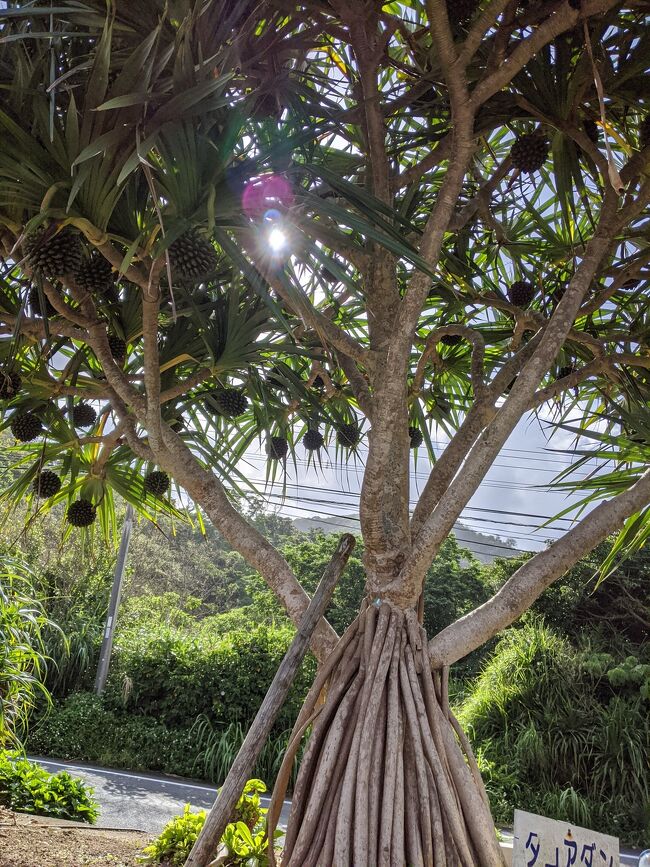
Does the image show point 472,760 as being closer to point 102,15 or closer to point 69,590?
point 102,15

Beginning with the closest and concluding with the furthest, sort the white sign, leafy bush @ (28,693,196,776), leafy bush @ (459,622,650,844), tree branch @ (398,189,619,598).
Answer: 1. the white sign
2. tree branch @ (398,189,619,598)
3. leafy bush @ (459,622,650,844)
4. leafy bush @ (28,693,196,776)

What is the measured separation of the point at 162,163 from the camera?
1.34m

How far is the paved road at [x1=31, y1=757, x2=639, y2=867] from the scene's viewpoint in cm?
513

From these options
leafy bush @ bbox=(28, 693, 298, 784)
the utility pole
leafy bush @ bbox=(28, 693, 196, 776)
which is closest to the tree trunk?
leafy bush @ bbox=(28, 693, 298, 784)

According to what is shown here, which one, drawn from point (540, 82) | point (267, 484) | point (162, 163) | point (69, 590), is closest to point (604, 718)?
point (267, 484)

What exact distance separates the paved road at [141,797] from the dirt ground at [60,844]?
2.17 meters

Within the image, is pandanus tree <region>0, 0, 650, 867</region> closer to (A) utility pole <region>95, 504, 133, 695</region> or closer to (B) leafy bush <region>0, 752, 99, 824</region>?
(B) leafy bush <region>0, 752, 99, 824</region>

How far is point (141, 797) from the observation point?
6047 millimetres

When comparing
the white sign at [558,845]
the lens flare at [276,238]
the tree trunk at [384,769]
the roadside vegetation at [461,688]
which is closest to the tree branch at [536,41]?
the lens flare at [276,238]

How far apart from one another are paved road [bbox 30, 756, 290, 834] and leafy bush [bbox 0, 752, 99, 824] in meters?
1.61

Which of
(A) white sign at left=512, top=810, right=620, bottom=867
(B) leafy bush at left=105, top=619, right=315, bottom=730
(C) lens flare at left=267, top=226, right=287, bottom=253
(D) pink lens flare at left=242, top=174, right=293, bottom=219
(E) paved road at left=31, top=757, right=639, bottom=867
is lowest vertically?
(E) paved road at left=31, top=757, right=639, bottom=867

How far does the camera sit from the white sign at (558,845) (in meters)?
1.31

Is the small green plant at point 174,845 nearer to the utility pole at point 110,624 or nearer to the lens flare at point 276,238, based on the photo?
the lens flare at point 276,238

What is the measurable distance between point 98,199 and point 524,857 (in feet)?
5.25
